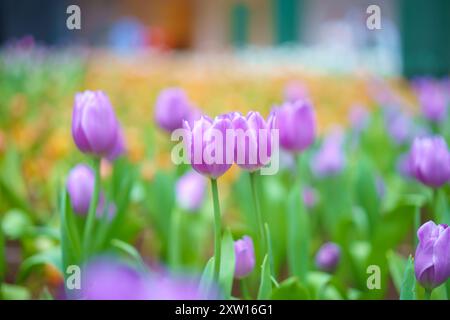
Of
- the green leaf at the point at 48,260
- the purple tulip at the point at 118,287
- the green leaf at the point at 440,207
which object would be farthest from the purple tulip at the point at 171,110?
the purple tulip at the point at 118,287

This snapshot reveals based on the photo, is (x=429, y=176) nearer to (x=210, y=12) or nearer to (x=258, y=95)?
(x=258, y=95)

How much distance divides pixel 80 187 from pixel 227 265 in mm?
226

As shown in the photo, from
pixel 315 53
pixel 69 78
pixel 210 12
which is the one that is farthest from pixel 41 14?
pixel 210 12

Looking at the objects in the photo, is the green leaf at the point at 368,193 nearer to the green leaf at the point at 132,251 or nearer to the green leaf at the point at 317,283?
the green leaf at the point at 317,283

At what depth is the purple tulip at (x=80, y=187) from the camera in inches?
27.1

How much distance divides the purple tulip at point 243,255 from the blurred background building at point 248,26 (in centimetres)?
30

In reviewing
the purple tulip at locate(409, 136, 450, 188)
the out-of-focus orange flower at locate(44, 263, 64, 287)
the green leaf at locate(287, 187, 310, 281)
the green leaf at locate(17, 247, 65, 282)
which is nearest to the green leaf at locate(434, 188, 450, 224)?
the purple tulip at locate(409, 136, 450, 188)

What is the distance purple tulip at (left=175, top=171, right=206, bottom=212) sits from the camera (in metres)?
0.94

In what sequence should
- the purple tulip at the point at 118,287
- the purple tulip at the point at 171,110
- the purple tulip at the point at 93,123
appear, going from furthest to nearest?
the purple tulip at the point at 171,110
the purple tulip at the point at 93,123
the purple tulip at the point at 118,287

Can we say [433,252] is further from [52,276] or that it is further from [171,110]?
[52,276]

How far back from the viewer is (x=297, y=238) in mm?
724

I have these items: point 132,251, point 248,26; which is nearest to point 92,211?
point 132,251

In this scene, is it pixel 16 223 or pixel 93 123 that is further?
pixel 16 223
